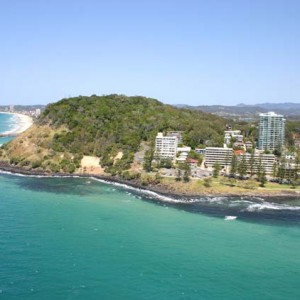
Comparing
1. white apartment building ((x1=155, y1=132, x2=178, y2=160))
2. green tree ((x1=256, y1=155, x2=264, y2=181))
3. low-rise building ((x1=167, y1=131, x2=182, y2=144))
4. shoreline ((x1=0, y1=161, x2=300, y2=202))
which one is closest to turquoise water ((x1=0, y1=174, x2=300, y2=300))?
shoreline ((x1=0, y1=161, x2=300, y2=202))

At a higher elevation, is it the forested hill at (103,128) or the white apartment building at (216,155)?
the forested hill at (103,128)

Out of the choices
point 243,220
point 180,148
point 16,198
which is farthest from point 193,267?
point 180,148

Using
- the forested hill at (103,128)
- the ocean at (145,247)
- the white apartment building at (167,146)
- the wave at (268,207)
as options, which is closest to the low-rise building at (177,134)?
the forested hill at (103,128)

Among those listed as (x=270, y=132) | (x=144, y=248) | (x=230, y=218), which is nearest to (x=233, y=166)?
(x=230, y=218)

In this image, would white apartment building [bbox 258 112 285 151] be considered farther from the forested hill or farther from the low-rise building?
the low-rise building

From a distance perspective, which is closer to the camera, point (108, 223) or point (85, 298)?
point (85, 298)

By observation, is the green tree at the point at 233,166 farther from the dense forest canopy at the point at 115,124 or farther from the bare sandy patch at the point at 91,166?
the bare sandy patch at the point at 91,166

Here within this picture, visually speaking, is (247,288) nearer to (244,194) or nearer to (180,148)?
(244,194)
